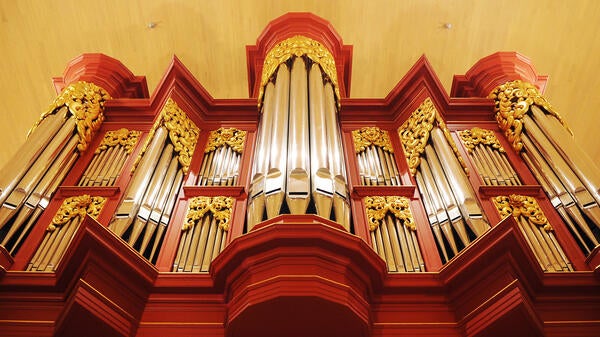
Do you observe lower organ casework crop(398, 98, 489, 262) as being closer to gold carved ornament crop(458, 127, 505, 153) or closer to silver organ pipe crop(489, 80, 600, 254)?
gold carved ornament crop(458, 127, 505, 153)

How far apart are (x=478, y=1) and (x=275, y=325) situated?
621cm

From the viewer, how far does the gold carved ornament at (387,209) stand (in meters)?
4.43

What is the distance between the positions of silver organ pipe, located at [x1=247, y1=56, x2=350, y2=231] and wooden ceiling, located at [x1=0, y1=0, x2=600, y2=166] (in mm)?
2409

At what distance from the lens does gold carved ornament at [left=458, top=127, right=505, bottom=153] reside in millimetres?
5617

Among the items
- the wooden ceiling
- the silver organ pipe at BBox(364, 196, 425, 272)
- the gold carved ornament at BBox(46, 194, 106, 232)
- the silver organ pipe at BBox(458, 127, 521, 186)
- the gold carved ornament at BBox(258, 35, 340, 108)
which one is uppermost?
the wooden ceiling

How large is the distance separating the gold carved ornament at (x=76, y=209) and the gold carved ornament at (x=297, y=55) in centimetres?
196

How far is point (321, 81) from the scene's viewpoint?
18.7 ft

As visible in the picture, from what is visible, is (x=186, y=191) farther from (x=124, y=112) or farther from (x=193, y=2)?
(x=193, y=2)

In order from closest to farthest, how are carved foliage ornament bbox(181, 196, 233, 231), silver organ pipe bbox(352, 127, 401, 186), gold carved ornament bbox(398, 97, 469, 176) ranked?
carved foliage ornament bbox(181, 196, 233, 231), silver organ pipe bbox(352, 127, 401, 186), gold carved ornament bbox(398, 97, 469, 176)

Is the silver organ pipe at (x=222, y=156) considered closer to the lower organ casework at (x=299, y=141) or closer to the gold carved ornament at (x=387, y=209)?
the lower organ casework at (x=299, y=141)

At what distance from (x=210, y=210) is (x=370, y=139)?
6.49ft

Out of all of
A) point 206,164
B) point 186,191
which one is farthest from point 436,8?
point 186,191

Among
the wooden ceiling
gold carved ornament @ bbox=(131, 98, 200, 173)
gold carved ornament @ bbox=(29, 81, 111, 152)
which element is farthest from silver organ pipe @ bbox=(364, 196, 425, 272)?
the wooden ceiling

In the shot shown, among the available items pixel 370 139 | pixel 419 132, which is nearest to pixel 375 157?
pixel 370 139
